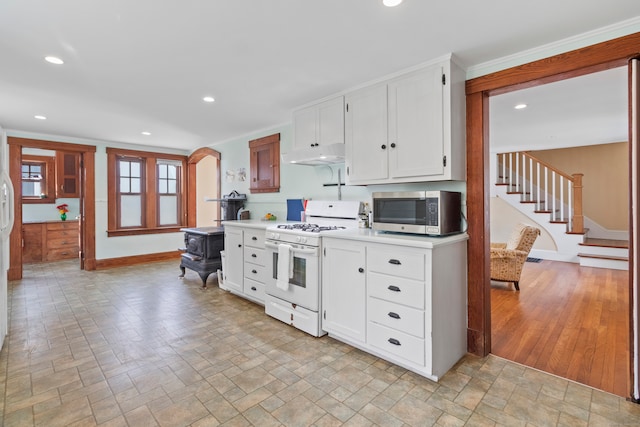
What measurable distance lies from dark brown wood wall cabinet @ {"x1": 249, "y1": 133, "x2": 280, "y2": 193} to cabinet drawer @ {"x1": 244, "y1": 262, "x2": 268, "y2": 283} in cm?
130

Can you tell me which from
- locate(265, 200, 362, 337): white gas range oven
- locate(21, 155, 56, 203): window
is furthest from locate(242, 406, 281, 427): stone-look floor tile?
locate(21, 155, 56, 203): window

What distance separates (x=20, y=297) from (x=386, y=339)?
4513mm

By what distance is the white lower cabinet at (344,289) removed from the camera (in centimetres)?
252

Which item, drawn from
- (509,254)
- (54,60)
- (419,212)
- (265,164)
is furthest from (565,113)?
(54,60)

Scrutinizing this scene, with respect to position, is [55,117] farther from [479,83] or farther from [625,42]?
[625,42]

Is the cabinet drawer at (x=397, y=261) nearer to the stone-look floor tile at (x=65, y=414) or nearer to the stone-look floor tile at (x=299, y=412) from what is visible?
the stone-look floor tile at (x=299, y=412)

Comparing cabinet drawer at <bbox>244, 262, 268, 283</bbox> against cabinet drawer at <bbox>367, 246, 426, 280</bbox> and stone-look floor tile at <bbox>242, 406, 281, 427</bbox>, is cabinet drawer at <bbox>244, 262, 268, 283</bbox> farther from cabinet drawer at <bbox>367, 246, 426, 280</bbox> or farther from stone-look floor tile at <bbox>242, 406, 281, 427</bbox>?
stone-look floor tile at <bbox>242, 406, 281, 427</bbox>

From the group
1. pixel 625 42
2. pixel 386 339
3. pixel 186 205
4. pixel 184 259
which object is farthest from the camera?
pixel 186 205

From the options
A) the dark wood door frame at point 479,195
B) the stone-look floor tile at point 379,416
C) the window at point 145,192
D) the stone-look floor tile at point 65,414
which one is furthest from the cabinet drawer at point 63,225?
the dark wood door frame at point 479,195

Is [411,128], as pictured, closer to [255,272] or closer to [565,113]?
[255,272]

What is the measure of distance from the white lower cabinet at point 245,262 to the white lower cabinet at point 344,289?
0.97 meters

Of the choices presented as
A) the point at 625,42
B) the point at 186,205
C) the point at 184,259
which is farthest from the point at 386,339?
the point at 186,205

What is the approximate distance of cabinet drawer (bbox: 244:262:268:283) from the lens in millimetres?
3562

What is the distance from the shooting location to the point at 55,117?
13.7 feet
